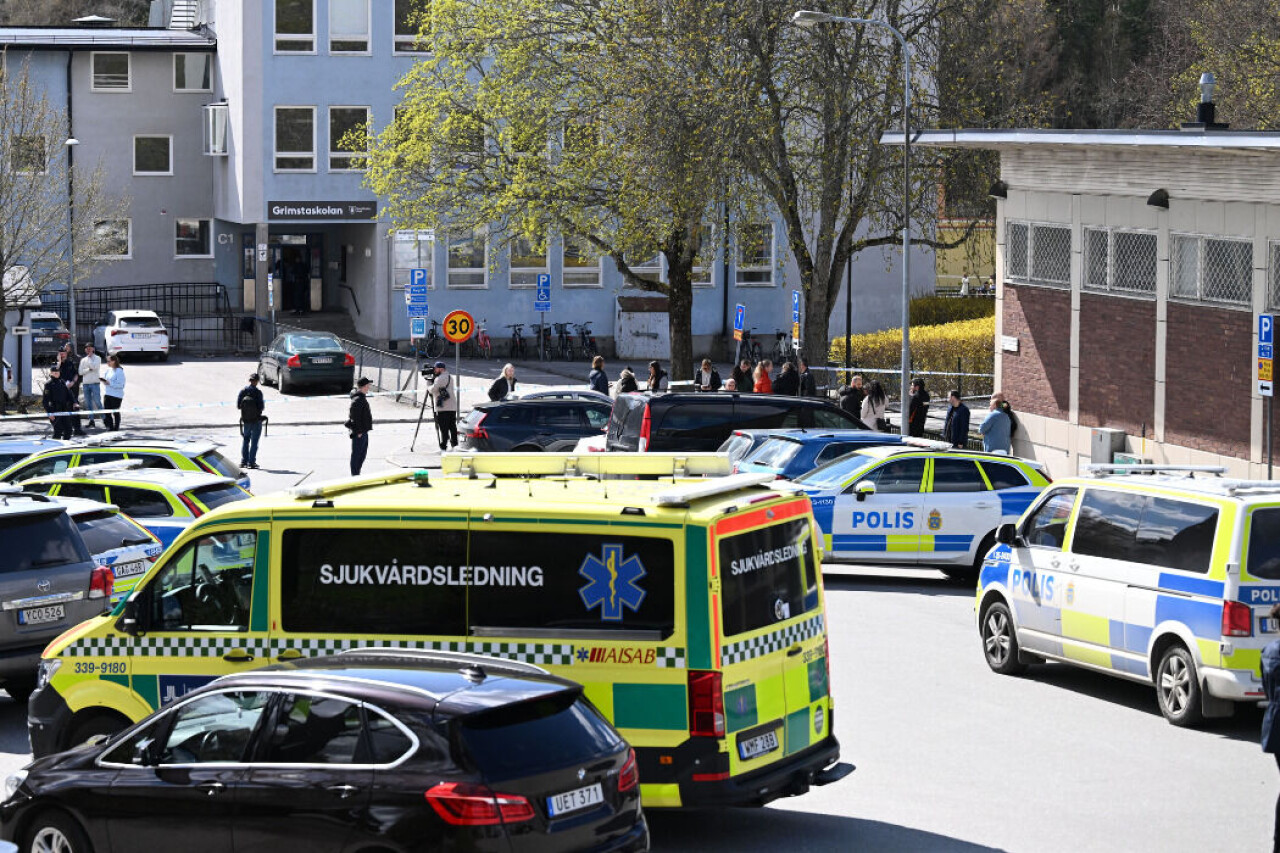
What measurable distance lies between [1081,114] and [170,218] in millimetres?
36255

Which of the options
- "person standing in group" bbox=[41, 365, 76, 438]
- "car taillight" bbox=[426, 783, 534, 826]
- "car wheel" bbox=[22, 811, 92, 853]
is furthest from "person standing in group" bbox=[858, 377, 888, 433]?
"car taillight" bbox=[426, 783, 534, 826]

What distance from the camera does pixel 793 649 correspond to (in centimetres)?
1041

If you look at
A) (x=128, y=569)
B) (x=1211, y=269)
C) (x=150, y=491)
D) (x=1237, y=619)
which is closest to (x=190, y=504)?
(x=150, y=491)

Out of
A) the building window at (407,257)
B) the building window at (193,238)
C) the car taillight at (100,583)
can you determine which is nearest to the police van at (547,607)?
the car taillight at (100,583)

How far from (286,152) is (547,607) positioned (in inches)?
1909

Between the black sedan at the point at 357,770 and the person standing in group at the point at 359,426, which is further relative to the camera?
the person standing in group at the point at 359,426

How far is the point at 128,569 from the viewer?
15992 mm

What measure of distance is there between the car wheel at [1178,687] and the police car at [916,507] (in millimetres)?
6928

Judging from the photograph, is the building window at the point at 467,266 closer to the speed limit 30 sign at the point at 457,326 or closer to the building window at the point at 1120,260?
the speed limit 30 sign at the point at 457,326

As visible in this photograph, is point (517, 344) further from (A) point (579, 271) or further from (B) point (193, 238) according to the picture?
(B) point (193, 238)

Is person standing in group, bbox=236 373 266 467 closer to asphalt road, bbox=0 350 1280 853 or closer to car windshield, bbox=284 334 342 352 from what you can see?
car windshield, bbox=284 334 342 352

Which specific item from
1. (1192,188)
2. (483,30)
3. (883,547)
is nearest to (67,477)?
(883,547)

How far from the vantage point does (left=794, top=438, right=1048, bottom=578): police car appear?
20922 millimetres

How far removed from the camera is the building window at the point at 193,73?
6169cm
